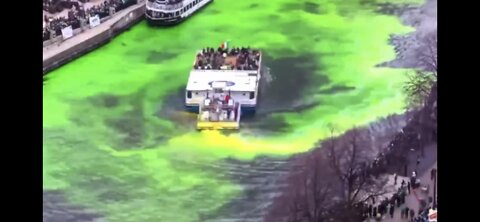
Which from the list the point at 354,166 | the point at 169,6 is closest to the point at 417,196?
the point at 354,166

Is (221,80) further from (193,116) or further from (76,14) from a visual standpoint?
(76,14)

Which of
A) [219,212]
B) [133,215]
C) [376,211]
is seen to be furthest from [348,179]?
[133,215]

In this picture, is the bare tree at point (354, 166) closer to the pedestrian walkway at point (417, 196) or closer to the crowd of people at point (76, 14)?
the pedestrian walkway at point (417, 196)

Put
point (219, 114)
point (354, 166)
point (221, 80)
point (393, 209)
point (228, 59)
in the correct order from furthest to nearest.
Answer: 1. point (228, 59)
2. point (221, 80)
3. point (219, 114)
4. point (354, 166)
5. point (393, 209)

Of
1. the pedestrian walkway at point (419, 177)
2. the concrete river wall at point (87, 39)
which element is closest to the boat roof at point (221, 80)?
the concrete river wall at point (87, 39)

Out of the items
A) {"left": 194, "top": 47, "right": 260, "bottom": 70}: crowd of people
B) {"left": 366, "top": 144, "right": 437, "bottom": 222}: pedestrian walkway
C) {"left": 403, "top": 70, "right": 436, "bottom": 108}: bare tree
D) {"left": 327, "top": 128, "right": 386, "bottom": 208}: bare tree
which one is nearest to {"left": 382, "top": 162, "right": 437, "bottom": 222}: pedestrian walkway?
{"left": 366, "top": 144, "right": 437, "bottom": 222}: pedestrian walkway

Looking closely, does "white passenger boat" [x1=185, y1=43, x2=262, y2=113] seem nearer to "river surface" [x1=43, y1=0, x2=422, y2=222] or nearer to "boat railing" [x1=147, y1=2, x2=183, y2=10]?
"river surface" [x1=43, y1=0, x2=422, y2=222]
